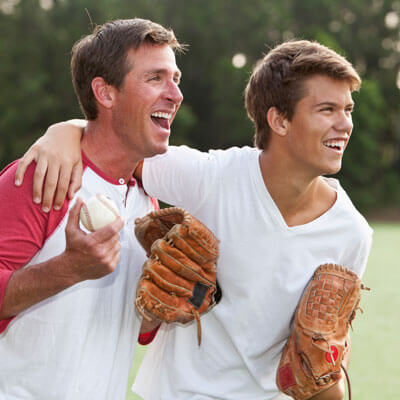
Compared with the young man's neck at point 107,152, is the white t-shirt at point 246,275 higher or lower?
lower

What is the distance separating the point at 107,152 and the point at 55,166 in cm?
33

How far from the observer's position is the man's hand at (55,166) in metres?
2.35

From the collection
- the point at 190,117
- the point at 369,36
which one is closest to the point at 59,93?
the point at 190,117

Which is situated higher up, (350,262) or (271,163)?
(271,163)

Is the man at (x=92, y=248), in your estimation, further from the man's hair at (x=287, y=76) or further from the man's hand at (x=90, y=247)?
the man's hair at (x=287, y=76)

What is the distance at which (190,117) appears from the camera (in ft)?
108

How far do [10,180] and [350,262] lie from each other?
1612 mm

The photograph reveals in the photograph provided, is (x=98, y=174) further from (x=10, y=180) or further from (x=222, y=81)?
(x=222, y=81)

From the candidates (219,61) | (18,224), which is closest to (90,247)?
(18,224)

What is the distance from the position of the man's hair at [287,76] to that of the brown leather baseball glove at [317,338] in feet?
2.63

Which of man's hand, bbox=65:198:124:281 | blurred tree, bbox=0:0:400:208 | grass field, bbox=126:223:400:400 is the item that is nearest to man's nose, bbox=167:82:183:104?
man's hand, bbox=65:198:124:281

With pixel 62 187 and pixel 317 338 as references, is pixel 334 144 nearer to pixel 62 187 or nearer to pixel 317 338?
pixel 317 338

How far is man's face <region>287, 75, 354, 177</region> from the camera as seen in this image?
8.93 feet

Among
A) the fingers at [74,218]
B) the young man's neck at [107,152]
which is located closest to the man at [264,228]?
the young man's neck at [107,152]
